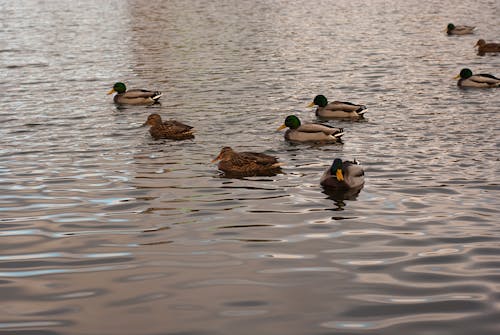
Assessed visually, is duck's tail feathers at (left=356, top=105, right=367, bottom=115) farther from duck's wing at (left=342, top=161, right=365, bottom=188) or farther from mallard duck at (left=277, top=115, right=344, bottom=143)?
duck's wing at (left=342, top=161, right=365, bottom=188)

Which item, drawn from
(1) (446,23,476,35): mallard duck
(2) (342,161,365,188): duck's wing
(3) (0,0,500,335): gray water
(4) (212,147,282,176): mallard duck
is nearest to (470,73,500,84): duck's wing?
(3) (0,0,500,335): gray water

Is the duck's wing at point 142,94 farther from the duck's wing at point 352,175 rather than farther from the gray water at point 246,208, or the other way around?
the duck's wing at point 352,175

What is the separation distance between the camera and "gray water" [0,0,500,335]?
30.4ft

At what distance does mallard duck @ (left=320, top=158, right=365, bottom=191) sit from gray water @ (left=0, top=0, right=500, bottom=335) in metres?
0.27

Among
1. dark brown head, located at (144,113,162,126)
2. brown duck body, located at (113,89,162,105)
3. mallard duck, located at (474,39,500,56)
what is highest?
brown duck body, located at (113,89,162,105)

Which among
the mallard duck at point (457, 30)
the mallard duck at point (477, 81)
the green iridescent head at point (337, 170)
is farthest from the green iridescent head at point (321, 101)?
the mallard duck at point (457, 30)

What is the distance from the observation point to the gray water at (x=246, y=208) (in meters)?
9.26

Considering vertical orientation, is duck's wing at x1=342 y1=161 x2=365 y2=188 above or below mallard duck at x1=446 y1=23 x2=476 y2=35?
below

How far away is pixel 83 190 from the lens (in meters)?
15.3

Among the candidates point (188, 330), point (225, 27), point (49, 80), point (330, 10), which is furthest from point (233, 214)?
point (330, 10)

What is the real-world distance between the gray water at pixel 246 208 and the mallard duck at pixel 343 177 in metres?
0.27

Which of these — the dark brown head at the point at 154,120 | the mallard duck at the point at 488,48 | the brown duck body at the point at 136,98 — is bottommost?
the mallard duck at the point at 488,48

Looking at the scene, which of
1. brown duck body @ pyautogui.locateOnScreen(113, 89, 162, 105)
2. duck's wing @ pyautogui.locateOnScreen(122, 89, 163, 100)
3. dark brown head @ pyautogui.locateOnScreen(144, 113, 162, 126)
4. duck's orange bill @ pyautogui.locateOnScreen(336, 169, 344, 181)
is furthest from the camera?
brown duck body @ pyautogui.locateOnScreen(113, 89, 162, 105)

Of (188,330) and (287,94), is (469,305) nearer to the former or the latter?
(188,330)
